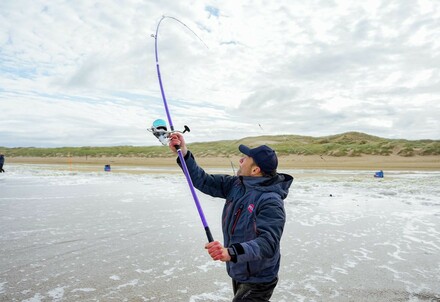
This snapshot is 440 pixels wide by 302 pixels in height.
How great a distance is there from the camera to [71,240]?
20.9 feet

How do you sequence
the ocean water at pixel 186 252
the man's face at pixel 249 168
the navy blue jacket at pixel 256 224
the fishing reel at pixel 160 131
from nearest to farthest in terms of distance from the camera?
the navy blue jacket at pixel 256 224
the man's face at pixel 249 168
the fishing reel at pixel 160 131
the ocean water at pixel 186 252

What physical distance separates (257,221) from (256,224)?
0.02 meters

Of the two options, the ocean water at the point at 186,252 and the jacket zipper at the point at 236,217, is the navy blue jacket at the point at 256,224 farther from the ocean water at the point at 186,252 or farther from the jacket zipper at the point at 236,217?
the ocean water at the point at 186,252

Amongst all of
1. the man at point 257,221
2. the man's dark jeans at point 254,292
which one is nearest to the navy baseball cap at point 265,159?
the man at point 257,221

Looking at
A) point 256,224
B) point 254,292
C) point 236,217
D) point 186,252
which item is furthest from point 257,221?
point 186,252

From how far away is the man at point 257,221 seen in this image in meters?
2.40

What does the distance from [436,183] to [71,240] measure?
578 inches

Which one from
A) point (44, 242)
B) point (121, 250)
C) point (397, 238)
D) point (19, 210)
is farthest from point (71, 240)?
point (397, 238)

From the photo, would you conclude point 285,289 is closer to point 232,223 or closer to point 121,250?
point 232,223

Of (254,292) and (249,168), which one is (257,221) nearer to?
(249,168)

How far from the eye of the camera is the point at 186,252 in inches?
230

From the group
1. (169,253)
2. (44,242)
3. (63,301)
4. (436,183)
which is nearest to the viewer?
(63,301)

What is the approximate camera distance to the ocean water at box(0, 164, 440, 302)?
4277 mm

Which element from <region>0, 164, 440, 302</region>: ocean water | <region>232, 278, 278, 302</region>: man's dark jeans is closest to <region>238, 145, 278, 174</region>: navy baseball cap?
<region>232, 278, 278, 302</region>: man's dark jeans
